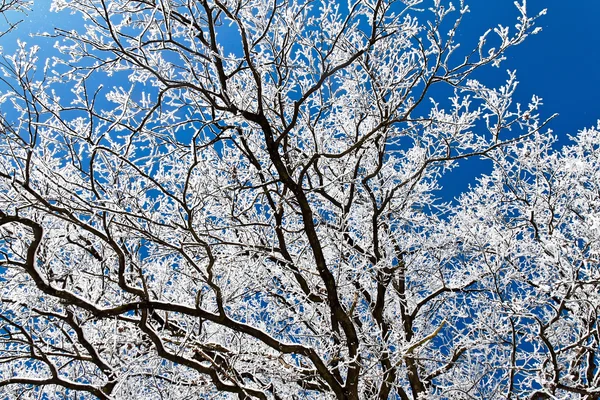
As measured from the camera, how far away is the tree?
3467mm

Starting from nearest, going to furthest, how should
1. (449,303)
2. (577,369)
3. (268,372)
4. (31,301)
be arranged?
(268,372)
(31,301)
(577,369)
(449,303)

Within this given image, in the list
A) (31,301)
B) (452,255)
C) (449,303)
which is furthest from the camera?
(449,303)

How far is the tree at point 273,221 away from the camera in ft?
11.4

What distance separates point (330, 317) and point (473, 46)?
2579 mm

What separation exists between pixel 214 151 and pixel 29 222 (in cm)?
298

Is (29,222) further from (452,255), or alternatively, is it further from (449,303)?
(449,303)

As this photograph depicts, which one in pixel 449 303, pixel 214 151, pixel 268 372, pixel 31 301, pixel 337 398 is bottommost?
pixel 337 398

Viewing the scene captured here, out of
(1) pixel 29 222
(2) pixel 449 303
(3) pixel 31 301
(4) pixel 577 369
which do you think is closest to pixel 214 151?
(3) pixel 31 301

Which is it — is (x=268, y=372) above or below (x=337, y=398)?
above

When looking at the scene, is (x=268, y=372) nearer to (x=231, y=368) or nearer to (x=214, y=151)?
(x=231, y=368)

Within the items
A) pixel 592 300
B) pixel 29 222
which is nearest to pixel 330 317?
pixel 592 300

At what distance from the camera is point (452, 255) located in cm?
625

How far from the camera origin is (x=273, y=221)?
523cm

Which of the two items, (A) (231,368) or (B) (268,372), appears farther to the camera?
(B) (268,372)
